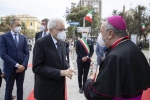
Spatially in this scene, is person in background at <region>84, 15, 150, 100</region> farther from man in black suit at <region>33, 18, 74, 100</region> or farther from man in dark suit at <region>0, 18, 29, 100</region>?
man in dark suit at <region>0, 18, 29, 100</region>

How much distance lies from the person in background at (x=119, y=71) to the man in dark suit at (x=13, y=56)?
8.81 ft

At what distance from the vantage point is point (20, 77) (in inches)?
177

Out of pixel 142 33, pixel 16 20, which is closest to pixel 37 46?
pixel 16 20

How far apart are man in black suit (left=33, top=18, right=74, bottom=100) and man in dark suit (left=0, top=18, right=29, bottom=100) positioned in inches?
57.1

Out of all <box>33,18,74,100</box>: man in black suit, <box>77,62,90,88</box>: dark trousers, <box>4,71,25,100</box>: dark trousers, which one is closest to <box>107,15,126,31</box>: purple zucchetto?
<box>33,18,74,100</box>: man in black suit

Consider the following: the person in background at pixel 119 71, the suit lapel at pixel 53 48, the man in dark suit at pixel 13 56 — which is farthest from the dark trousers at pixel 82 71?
the person in background at pixel 119 71

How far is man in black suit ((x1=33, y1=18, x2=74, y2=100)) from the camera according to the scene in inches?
116

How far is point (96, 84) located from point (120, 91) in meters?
0.24

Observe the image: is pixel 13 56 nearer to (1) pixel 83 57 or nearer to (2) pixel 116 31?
(1) pixel 83 57

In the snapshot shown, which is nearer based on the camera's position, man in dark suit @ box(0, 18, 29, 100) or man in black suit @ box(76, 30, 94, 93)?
man in dark suit @ box(0, 18, 29, 100)

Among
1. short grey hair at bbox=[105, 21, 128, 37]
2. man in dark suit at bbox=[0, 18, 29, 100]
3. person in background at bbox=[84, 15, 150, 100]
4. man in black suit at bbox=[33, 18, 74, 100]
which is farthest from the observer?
man in dark suit at bbox=[0, 18, 29, 100]

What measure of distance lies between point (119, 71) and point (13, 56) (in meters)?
3.17

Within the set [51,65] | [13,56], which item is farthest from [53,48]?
[13,56]

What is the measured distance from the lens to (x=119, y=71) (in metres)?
1.83
